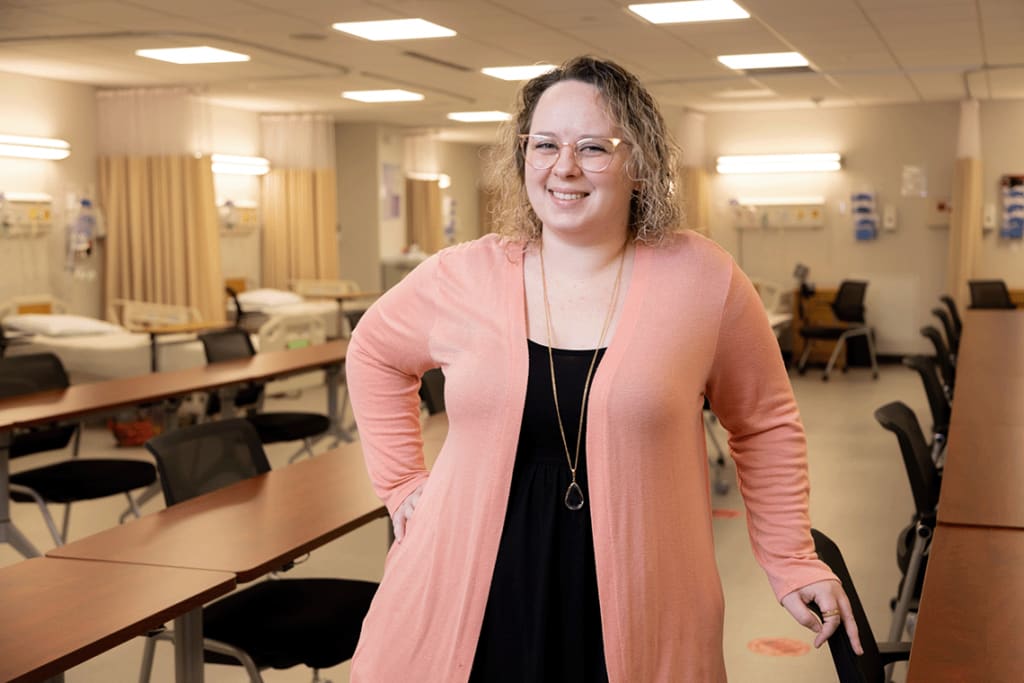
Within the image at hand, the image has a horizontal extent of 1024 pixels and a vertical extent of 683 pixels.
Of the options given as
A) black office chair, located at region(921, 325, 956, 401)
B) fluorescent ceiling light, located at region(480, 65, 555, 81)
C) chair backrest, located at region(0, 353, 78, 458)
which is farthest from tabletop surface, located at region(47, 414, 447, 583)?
fluorescent ceiling light, located at region(480, 65, 555, 81)

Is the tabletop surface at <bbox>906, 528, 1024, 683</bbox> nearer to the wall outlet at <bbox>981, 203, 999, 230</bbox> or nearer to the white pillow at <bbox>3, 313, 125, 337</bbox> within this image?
the white pillow at <bbox>3, 313, 125, 337</bbox>

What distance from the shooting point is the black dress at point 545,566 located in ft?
5.61

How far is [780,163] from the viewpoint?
12.7m

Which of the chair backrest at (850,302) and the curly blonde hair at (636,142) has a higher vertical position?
the curly blonde hair at (636,142)

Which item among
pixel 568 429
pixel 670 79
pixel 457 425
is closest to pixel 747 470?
pixel 568 429

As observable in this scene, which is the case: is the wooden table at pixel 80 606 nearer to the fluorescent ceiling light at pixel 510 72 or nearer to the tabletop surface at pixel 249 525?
the tabletop surface at pixel 249 525

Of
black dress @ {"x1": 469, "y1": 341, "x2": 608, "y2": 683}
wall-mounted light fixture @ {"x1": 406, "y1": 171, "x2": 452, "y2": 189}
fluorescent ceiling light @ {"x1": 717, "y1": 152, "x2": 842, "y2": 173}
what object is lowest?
black dress @ {"x1": 469, "y1": 341, "x2": 608, "y2": 683}

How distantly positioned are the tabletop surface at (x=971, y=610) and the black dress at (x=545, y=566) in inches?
21.4

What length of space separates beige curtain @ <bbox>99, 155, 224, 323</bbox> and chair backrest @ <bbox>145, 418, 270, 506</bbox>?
6881mm

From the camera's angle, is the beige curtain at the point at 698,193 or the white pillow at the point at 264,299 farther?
the beige curtain at the point at 698,193

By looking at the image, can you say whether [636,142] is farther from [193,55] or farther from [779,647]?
[193,55]

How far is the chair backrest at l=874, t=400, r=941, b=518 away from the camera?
3562mm

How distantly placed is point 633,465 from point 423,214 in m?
13.2

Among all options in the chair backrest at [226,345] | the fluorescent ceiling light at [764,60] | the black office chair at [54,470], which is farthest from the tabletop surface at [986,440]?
the chair backrest at [226,345]
